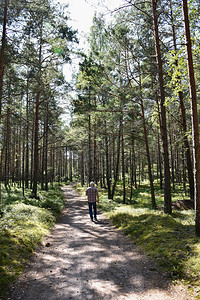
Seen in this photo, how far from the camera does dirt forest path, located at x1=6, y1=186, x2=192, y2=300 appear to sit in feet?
12.1

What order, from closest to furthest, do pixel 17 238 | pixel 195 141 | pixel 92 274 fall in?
pixel 92 274, pixel 195 141, pixel 17 238

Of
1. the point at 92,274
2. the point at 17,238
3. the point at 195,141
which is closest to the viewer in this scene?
the point at 92,274

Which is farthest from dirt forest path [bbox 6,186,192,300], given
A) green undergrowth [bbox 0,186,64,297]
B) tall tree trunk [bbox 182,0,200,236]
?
tall tree trunk [bbox 182,0,200,236]

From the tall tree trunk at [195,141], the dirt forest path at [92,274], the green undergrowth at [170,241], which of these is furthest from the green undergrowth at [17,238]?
the tall tree trunk at [195,141]

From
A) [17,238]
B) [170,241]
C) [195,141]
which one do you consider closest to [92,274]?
[170,241]

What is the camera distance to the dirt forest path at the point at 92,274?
3.70m

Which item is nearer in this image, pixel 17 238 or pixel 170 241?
pixel 170 241

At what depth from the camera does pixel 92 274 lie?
14.8 feet

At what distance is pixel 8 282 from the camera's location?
399cm

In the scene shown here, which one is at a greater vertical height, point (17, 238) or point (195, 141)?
point (195, 141)

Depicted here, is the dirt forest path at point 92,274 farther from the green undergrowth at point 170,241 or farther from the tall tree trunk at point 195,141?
the tall tree trunk at point 195,141

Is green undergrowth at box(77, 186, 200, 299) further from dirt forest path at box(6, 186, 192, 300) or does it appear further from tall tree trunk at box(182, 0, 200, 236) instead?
tall tree trunk at box(182, 0, 200, 236)

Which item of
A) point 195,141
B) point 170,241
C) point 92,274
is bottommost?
point 92,274

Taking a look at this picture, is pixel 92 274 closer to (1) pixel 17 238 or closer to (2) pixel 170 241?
(2) pixel 170 241
